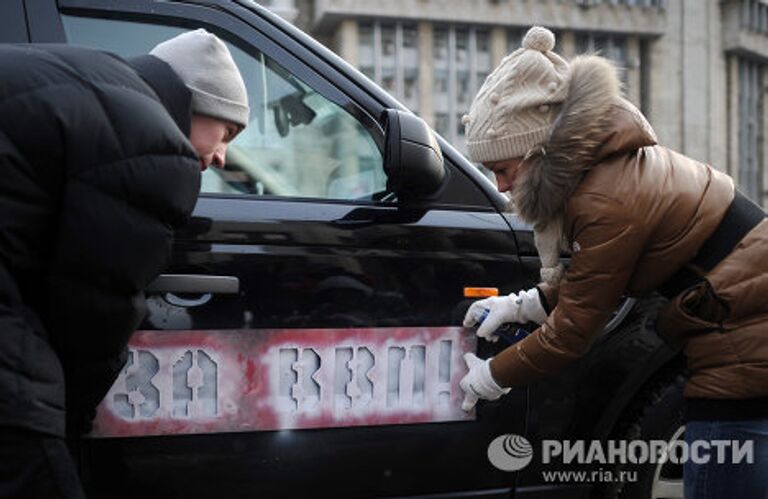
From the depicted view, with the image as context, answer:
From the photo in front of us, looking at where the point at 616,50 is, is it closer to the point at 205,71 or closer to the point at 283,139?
the point at 283,139

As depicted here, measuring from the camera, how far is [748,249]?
1578 millimetres

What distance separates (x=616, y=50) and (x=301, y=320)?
27701 millimetres

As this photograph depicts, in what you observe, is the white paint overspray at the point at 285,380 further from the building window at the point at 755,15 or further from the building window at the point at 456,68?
the building window at the point at 755,15

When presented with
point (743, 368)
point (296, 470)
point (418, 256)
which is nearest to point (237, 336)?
point (296, 470)

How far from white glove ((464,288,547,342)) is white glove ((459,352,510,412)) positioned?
9cm

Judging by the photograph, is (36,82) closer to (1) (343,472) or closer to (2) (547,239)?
(2) (547,239)

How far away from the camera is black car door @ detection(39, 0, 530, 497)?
1863 millimetres

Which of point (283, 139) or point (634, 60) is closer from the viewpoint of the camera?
point (283, 139)

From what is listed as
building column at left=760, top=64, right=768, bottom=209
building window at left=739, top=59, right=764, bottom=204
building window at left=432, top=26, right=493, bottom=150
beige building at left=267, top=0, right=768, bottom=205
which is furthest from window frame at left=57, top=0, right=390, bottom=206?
building column at left=760, top=64, right=768, bottom=209

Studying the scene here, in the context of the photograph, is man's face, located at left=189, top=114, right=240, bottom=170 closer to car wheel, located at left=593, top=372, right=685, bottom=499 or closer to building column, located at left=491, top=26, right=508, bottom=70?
car wheel, located at left=593, top=372, right=685, bottom=499

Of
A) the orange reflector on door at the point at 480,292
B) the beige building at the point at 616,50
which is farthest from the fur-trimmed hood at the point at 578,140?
the beige building at the point at 616,50

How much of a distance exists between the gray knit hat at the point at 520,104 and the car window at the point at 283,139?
59 cm

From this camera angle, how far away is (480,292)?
7.11 ft

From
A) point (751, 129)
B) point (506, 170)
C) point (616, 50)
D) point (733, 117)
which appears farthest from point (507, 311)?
point (751, 129)
